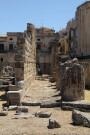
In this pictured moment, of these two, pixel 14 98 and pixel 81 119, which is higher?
pixel 14 98

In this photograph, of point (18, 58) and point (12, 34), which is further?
point (12, 34)

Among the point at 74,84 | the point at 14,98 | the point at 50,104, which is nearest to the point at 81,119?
the point at 50,104

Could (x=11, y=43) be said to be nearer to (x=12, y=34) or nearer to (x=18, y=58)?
(x=12, y=34)

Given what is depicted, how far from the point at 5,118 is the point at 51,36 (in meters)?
35.0

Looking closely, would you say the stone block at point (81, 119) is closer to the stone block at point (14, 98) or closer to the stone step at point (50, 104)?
the stone step at point (50, 104)

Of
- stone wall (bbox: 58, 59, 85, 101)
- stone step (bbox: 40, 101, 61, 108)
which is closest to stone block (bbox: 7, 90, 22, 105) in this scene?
stone step (bbox: 40, 101, 61, 108)

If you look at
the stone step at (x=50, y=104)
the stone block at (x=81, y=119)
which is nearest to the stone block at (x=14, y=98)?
the stone step at (x=50, y=104)

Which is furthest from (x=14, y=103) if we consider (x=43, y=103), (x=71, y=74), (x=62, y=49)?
(x=62, y=49)

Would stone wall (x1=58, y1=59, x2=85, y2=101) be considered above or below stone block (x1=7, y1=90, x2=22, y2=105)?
above

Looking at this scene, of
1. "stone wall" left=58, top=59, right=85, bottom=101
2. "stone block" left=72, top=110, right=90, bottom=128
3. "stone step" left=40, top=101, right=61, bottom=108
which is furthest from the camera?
"stone wall" left=58, top=59, right=85, bottom=101

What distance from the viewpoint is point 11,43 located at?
45.1 metres

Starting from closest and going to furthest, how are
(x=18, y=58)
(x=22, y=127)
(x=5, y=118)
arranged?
(x=22, y=127) → (x=5, y=118) → (x=18, y=58)

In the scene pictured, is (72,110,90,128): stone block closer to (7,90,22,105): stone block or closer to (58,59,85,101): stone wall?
(58,59,85,101): stone wall

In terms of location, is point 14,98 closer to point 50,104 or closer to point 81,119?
point 50,104
